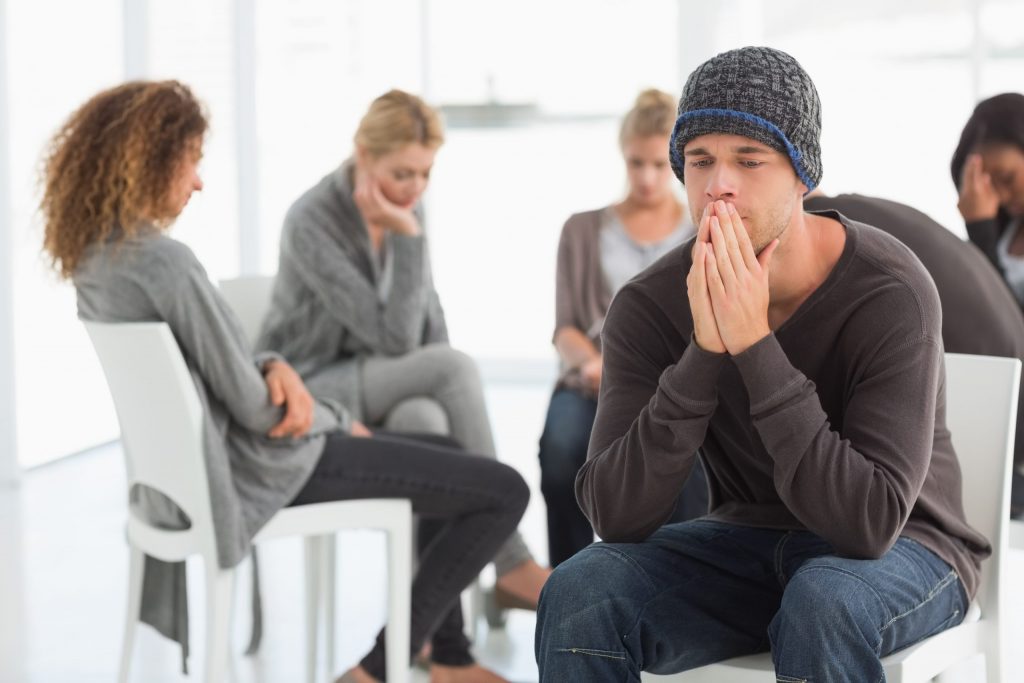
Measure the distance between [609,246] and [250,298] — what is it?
88cm

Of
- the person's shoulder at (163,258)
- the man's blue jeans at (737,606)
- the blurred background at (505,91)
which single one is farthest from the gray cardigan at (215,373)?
the blurred background at (505,91)

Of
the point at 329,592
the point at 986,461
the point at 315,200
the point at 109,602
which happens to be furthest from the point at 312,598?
the point at 986,461

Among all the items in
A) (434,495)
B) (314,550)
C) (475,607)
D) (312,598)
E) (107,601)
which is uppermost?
(434,495)

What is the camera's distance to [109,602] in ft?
11.0

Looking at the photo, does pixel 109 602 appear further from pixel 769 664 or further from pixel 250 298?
pixel 769 664

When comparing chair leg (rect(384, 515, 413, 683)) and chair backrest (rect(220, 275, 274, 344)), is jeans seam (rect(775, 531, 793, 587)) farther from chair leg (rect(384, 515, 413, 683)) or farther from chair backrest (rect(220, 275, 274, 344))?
chair backrest (rect(220, 275, 274, 344))

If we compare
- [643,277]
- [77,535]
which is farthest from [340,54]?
[643,277]

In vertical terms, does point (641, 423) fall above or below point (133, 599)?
above

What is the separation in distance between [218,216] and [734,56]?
5026 millimetres

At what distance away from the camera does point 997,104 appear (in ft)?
8.59

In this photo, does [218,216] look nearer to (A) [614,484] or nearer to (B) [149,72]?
(B) [149,72]

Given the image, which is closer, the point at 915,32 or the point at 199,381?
the point at 199,381

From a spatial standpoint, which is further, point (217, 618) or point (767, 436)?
point (217, 618)

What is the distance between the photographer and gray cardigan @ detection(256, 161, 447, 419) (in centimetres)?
291
